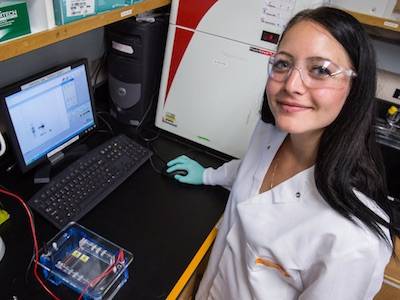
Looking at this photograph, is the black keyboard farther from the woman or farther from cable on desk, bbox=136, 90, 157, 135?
the woman

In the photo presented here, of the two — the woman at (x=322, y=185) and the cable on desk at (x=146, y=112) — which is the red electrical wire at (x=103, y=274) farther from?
the cable on desk at (x=146, y=112)

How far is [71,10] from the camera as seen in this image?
0.75 metres

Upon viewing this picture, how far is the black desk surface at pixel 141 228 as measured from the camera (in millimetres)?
813

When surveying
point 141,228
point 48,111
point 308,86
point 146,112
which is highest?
point 308,86

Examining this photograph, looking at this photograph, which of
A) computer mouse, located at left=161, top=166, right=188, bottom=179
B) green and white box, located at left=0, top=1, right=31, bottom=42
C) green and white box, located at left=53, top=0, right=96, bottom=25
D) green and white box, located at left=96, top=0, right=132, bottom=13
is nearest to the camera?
green and white box, located at left=0, top=1, right=31, bottom=42

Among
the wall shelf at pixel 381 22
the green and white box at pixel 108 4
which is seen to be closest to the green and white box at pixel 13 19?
the green and white box at pixel 108 4

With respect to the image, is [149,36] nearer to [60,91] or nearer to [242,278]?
[60,91]

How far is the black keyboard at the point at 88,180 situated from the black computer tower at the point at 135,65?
0.60 ft

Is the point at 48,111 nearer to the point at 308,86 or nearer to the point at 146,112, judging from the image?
the point at 146,112

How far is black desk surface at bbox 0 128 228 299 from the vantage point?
32.0 inches

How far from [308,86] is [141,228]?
0.62m

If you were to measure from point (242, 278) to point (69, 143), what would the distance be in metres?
0.75

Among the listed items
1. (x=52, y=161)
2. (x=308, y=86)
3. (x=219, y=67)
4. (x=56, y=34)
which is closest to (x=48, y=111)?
(x=52, y=161)

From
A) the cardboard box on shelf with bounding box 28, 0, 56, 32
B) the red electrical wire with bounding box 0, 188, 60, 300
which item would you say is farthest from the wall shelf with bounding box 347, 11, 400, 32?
the red electrical wire with bounding box 0, 188, 60, 300
